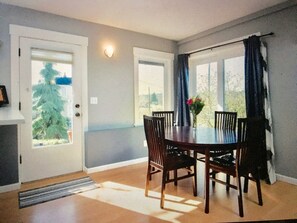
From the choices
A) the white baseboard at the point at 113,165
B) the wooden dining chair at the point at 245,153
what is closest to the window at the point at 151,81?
the white baseboard at the point at 113,165

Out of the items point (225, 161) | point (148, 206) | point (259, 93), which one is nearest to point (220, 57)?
point (259, 93)

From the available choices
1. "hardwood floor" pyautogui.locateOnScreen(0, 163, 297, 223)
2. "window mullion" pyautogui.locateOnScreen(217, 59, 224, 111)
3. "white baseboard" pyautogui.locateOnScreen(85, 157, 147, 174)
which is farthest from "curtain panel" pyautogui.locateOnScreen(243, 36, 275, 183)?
"white baseboard" pyautogui.locateOnScreen(85, 157, 147, 174)

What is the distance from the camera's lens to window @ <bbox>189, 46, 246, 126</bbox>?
3443 mm

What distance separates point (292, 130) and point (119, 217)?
2.52 m

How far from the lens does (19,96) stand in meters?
2.81

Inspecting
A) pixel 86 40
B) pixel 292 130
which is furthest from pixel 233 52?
pixel 86 40

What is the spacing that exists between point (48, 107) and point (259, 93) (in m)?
3.15

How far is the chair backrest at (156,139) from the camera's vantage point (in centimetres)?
221

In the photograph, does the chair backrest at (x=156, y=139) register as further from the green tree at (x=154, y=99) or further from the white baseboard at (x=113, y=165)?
the green tree at (x=154, y=99)

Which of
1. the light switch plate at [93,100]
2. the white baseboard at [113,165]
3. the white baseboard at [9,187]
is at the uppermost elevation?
the light switch plate at [93,100]

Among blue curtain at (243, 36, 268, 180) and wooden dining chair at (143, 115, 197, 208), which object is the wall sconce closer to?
wooden dining chair at (143, 115, 197, 208)

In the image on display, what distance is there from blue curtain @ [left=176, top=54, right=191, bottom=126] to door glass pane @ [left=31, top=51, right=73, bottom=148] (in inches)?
84.5

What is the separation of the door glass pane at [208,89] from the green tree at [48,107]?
8.63 ft

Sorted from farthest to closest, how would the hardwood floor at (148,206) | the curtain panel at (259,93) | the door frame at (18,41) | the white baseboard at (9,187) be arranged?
the curtain panel at (259,93), the door frame at (18,41), the white baseboard at (9,187), the hardwood floor at (148,206)
